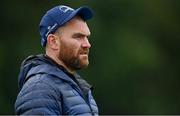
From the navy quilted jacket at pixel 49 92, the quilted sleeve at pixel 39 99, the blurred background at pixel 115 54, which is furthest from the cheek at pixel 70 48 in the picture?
the blurred background at pixel 115 54

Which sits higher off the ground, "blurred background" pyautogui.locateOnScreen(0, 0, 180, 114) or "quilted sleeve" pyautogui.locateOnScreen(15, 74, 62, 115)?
"quilted sleeve" pyautogui.locateOnScreen(15, 74, 62, 115)

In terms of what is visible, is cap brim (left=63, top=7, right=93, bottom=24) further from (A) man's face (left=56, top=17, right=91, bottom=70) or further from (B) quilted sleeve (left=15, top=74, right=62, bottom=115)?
(B) quilted sleeve (left=15, top=74, right=62, bottom=115)

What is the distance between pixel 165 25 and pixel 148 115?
361 centimetres

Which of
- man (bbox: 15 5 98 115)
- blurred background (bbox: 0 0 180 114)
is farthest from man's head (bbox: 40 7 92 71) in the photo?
blurred background (bbox: 0 0 180 114)

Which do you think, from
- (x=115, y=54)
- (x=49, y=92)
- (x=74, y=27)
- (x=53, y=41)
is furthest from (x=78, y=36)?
(x=115, y=54)

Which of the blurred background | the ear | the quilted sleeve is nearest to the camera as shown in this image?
the quilted sleeve

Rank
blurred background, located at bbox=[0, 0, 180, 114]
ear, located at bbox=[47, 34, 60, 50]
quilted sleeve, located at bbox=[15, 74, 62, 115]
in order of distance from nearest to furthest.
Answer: quilted sleeve, located at bbox=[15, 74, 62, 115] → ear, located at bbox=[47, 34, 60, 50] → blurred background, located at bbox=[0, 0, 180, 114]

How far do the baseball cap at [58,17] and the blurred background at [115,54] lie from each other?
1296cm

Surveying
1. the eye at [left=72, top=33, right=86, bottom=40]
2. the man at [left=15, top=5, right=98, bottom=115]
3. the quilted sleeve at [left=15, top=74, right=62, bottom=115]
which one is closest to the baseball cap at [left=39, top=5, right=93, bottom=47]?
the man at [left=15, top=5, right=98, bottom=115]

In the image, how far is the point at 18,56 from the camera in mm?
20469

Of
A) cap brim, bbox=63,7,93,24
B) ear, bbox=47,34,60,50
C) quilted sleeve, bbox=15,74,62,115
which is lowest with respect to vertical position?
quilted sleeve, bbox=15,74,62,115

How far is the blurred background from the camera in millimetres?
20594

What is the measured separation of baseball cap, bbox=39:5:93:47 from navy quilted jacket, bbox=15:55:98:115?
0.18 meters

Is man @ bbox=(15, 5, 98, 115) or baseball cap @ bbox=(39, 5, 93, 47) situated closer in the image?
man @ bbox=(15, 5, 98, 115)
